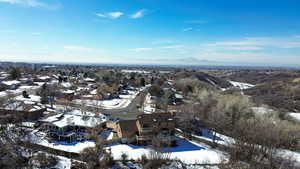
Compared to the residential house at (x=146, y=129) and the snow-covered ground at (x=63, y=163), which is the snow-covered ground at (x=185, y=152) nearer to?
the residential house at (x=146, y=129)

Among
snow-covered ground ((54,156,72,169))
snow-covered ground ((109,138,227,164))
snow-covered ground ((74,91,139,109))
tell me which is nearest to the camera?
snow-covered ground ((54,156,72,169))

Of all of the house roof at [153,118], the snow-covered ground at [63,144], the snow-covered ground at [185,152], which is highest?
the house roof at [153,118]

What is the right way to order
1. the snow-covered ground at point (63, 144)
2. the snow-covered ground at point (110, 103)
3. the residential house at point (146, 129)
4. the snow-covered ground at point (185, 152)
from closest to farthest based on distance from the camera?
the snow-covered ground at point (185, 152) < the snow-covered ground at point (63, 144) < the residential house at point (146, 129) < the snow-covered ground at point (110, 103)

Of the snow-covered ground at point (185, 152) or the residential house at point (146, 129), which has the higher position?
the residential house at point (146, 129)

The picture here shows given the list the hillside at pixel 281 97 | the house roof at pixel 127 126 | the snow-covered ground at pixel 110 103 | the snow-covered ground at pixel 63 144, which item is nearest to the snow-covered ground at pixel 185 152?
the house roof at pixel 127 126

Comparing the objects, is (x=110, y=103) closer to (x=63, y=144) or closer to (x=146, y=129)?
(x=63, y=144)

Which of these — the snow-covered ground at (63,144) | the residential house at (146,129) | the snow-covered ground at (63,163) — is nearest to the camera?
the snow-covered ground at (63,163)

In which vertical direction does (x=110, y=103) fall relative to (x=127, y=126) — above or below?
below

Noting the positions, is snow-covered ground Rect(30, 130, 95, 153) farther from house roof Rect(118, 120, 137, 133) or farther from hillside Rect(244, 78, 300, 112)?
hillside Rect(244, 78, 300, 112)

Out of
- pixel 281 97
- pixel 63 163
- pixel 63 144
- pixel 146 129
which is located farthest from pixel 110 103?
pixel 281 97

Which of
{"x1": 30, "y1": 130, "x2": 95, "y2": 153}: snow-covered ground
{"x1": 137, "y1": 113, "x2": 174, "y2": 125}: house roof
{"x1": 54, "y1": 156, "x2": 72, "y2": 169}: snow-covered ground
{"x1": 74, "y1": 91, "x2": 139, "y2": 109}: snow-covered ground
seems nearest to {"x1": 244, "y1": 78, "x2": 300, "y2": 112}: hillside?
{"x1": 137, "y1": 113, "x2": 174, "y2": 125}: house roof
